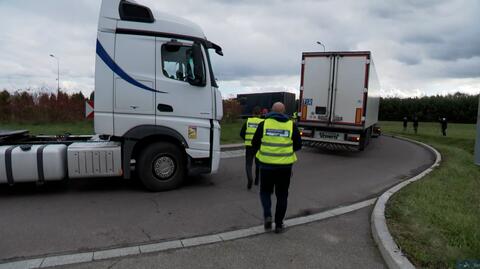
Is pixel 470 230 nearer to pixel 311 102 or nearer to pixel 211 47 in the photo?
pixel 211 47

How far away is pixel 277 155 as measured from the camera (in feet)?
14.4

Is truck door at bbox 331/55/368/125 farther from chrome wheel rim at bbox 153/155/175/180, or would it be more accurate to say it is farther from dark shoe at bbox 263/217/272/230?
dark shoe at bbox 263/217/272/230

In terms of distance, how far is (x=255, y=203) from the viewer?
589 cm

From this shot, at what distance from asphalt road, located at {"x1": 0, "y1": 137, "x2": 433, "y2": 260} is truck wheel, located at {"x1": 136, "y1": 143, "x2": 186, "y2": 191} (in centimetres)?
→ 23

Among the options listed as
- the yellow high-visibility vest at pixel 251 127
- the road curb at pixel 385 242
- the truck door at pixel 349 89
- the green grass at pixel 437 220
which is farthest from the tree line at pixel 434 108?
the road curb at pixel 385 242

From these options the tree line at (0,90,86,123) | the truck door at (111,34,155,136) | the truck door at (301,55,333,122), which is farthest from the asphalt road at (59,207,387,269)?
the tree line at (0,90,86,123)

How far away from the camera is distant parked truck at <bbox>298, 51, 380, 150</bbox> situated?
37.3ft

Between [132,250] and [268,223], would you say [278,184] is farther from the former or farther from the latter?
[132,250]

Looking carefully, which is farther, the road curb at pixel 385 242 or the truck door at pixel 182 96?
the truck door at pixel 182 96

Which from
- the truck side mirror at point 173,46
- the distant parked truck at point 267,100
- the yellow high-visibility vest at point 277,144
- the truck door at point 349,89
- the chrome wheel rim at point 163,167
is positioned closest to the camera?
the yellow high-visibility vest at point 277,144

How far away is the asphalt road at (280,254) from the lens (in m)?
3.59

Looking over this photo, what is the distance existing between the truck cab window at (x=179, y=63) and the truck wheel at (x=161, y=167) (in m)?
1.33

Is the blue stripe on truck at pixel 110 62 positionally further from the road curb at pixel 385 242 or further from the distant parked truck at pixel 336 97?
the distant parked truck at pixel 336 97

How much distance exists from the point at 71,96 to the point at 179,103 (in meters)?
17.2
